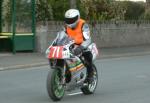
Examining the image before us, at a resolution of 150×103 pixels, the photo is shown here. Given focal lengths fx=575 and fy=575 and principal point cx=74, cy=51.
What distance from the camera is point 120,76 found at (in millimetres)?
14977

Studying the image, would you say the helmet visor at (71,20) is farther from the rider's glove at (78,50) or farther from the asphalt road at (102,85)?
the asphalt road at (102,85)

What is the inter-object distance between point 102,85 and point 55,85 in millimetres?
3004

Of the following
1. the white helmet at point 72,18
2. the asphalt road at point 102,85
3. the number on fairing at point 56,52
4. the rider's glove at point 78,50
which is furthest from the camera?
the asphalt road at point 102,85

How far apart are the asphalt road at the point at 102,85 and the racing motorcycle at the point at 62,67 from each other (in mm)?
253

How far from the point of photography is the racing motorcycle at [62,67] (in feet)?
33.5

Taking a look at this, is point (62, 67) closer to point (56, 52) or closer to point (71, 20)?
point (56, 52)

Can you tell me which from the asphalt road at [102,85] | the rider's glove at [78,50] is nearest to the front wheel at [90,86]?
the asphalt road at [102,85]

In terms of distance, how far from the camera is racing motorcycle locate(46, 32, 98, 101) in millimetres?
10203

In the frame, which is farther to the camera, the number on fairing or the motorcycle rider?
the motorcycle rider

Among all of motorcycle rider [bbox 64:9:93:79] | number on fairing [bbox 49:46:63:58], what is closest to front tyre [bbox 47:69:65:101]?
number on fairing [bbox 49:46:63:58]

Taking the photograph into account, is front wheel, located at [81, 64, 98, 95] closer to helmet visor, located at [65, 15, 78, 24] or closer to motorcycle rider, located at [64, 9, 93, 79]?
motorcycle rider, located at [64, 9, 93, 79]

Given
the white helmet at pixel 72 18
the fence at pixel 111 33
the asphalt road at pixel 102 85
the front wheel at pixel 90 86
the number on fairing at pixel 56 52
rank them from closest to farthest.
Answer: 1. the number on fairing at pixel 56 52
2. the white helmet at pixel 72 18
3. the asphalt road at pixel 102 85
4. the front wheel at pixel 90 86
5. the fence at pixel 111 33

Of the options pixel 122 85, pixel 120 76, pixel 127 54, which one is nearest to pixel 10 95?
pixel 122 85

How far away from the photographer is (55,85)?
Result: 10297 mm
